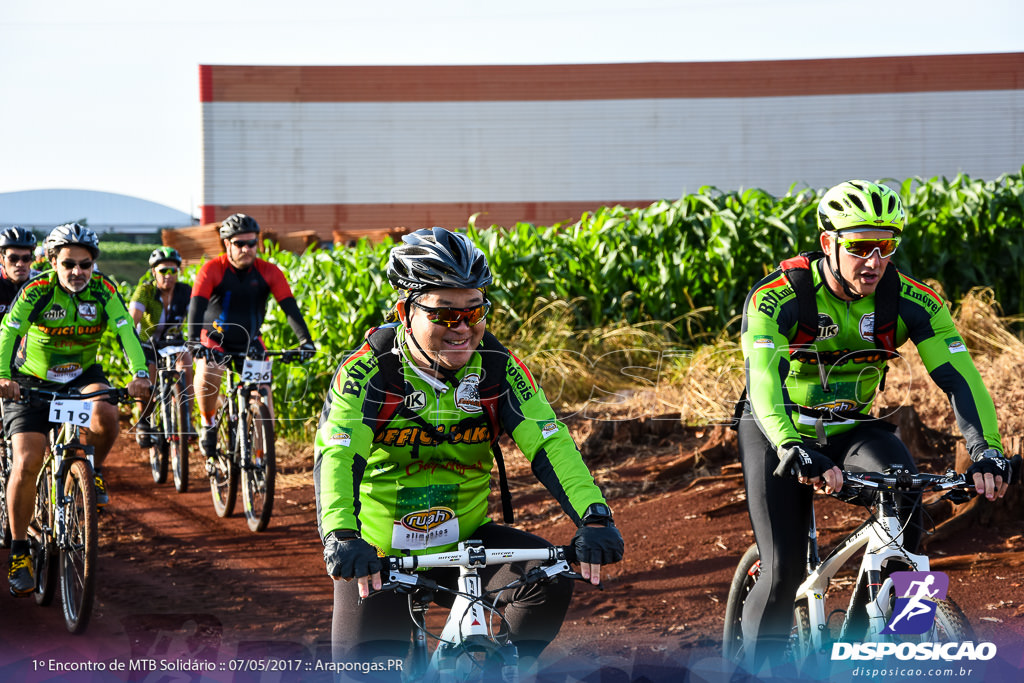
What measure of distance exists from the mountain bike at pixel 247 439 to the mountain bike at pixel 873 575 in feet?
16.1

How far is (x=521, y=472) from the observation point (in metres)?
9.22

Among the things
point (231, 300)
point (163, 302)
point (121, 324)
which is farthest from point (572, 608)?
point (163, 302)

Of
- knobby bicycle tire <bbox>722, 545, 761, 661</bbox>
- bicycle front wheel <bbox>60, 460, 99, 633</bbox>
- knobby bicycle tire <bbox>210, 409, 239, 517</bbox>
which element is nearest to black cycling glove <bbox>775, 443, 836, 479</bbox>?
Result: knobby bicycle tire <bbox>722, 545, 761, 661</bbox>

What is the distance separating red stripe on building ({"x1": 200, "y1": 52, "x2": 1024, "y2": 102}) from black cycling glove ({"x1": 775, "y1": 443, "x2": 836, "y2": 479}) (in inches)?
1193

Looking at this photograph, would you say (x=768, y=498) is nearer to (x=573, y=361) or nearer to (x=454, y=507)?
(x=454, y=507)

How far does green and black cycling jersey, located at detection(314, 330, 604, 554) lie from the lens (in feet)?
11.5

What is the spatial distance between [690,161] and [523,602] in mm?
31182

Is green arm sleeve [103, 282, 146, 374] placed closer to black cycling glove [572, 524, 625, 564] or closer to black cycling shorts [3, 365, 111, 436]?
black cycling shorts [3, 365, 111, 436]

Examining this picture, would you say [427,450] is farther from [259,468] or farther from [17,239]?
[17,239]

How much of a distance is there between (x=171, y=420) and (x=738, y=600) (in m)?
7.30

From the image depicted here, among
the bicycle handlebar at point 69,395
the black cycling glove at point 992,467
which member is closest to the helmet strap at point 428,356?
the black cycling glove at point 992,467

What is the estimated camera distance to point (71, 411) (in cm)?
615

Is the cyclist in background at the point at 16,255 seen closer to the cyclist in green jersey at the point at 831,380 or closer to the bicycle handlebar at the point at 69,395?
the bicycle handlebar at the point at 69,395

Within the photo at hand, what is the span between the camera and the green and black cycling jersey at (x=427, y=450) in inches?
137
